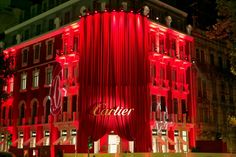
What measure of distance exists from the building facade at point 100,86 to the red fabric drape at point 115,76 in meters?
0.09

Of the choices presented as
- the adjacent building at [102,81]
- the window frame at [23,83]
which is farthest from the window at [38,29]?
the window frame at [23,83]

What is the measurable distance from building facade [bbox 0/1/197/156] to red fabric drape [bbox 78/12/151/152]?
0.31ft

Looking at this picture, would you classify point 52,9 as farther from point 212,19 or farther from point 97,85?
point 212,19

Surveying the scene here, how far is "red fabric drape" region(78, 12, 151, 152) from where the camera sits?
34.5 metres

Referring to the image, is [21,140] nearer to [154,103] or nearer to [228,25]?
[154,103]

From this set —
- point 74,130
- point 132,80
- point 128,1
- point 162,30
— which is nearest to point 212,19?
point 162,30

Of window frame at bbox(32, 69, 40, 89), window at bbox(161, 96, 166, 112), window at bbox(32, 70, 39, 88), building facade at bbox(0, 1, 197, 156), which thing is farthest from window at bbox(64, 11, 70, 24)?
window at bbox(161, 96, 166, 112)

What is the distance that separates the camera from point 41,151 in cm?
3272

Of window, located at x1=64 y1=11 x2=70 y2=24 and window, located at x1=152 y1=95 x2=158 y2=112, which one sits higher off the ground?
window, located at x1=64 y1=11 x2=70 y2=24

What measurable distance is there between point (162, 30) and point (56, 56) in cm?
1225

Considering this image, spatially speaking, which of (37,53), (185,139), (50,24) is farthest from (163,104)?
(37,53)

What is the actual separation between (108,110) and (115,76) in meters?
3.32

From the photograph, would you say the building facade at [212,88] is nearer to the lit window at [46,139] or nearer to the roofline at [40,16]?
the roofline at [40,16]

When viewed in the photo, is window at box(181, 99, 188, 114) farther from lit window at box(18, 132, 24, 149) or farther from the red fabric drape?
lit window at box(18, 132, 24, 149)
